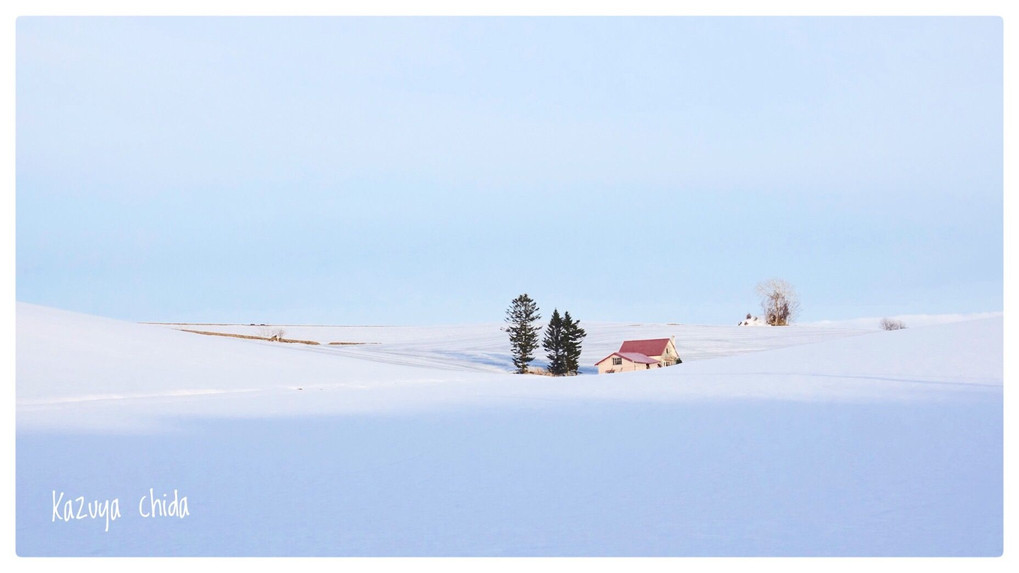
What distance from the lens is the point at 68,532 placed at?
22.3 ft

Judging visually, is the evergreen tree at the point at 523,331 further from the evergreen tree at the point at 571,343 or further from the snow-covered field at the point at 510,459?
the snow-covered field at the point at 510,459

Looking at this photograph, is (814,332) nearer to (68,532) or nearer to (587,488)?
(587,488)

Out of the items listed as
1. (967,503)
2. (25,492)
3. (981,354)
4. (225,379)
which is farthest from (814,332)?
(25,492)

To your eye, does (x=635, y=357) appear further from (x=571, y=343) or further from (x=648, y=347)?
(x=571, y=343)

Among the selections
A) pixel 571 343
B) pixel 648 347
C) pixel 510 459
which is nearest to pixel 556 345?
pixel 571 343

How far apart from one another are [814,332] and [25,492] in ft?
137

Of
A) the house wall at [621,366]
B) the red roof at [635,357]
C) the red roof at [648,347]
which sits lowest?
the house wall at [621,366]

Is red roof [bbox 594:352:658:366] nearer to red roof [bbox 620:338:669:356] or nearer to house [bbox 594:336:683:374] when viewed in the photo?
house [bbox 594:336:683:374]

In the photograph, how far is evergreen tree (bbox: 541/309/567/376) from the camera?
41719 mm

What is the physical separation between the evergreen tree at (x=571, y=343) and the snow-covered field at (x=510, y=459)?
24746mm

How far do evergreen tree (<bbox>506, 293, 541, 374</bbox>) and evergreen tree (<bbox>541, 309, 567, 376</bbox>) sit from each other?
34.1 inches

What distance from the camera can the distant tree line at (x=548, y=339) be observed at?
137 ft

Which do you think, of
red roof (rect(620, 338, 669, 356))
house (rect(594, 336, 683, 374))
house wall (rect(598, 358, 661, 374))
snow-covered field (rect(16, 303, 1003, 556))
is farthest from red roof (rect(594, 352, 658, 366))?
snow-covered field (rect(16, 303, 1003, 556))

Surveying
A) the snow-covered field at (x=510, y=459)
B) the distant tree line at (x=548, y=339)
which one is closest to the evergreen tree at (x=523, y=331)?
the distant tree line at (x=548, y=339)
